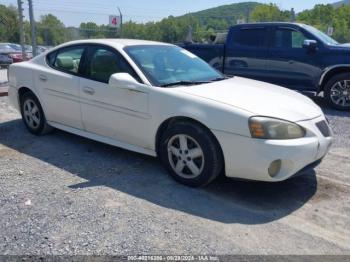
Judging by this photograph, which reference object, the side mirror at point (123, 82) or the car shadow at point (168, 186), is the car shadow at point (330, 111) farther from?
the side mirror at point (123, 82)

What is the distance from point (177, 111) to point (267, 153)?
3.27ft

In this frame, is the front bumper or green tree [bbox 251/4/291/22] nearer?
the front bumper

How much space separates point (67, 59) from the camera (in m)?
5.25

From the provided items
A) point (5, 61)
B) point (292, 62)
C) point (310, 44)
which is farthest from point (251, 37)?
point (5, 61)

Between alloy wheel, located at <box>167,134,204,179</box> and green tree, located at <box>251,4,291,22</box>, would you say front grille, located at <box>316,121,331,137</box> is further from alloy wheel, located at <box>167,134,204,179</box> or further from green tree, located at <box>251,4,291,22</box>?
green tree, located at <box>251,4,291,22</box>

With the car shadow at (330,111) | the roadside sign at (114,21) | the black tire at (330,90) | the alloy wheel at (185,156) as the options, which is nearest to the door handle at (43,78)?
the alloy wheel at (185,156)

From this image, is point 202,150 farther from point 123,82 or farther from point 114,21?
point 114,21

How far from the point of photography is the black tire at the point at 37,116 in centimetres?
560

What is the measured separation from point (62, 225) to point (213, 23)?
2103cm

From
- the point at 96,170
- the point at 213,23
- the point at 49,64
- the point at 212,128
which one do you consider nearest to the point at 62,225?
the point at 96,170

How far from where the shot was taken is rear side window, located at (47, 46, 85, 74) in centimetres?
509

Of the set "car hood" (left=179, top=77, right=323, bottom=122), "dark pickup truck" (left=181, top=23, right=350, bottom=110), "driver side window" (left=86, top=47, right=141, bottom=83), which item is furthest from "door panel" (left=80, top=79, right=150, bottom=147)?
"dark pickup truck" (left=181, top=23, right=350, bottom=110)

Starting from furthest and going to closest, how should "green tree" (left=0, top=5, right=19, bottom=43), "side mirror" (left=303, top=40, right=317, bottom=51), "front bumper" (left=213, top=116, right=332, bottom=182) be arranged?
"green tree" (left=0, top=5, right=19, bottom=43), "side mirror" (left=303, top=40, right=317, bottom=51), "front bumper" (left=213, top=116, right=332, bottom=182)

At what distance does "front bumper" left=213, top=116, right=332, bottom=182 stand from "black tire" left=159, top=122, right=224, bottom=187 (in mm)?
91
